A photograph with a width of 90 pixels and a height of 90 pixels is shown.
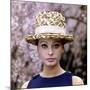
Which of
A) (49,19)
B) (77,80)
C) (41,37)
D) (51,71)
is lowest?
(77,80)

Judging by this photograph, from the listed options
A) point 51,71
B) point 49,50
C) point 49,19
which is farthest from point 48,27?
point 51,71

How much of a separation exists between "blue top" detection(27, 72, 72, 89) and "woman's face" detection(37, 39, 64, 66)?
0.49ft

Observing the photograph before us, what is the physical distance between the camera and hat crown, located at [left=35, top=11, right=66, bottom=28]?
2156 mm

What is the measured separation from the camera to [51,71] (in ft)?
7.27

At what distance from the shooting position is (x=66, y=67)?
7.39 feet

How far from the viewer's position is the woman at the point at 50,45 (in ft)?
7.08

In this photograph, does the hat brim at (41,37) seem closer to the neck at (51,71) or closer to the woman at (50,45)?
the woman at (50,45)

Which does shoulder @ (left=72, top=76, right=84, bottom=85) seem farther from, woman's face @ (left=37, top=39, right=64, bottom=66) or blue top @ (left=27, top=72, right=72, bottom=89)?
woman's face @ (left=37, top=39, right=64, bottom=66)

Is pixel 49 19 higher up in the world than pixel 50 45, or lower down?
higher up

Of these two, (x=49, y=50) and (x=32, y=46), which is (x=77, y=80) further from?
(x=32, y=46)

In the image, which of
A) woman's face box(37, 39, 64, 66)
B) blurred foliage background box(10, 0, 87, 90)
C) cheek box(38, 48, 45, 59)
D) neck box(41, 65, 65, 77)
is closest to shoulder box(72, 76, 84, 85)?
blurred foliage background box(10, 0, 87, 90)

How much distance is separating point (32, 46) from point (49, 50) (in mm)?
171

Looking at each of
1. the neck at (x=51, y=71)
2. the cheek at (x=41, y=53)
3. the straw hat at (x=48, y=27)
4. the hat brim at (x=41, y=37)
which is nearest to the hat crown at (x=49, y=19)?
the straw hat at (x=48, y=27)

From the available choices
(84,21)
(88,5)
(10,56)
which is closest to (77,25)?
(84,21)
